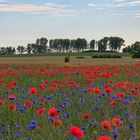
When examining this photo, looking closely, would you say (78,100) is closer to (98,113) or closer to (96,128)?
(98,113)

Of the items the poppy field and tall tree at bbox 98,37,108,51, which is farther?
tall tree at bbox 98,37,108,51

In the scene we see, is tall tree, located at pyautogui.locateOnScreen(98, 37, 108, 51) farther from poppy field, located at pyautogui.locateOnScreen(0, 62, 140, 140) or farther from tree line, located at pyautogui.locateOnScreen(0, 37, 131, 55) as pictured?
poppy field, located at pyautogui.locateOnScreen(0, 62, 140, 140)

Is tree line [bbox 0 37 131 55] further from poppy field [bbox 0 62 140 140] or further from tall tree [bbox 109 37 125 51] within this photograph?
poppy field [bbox 0 62 140 140]

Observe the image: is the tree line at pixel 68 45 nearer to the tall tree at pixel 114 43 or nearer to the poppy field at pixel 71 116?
the tall tree at pixel 114 43

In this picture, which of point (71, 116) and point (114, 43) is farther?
point (114, 43)

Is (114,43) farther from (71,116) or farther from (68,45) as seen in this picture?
(71,116)

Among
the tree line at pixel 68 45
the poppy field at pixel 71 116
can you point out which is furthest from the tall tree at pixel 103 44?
the poppy field at pixel 71 116

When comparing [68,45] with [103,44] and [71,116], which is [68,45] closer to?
[103,44]

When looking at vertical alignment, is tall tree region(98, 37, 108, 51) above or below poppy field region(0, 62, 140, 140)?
below

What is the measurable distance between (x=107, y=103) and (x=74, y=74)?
6.26 m

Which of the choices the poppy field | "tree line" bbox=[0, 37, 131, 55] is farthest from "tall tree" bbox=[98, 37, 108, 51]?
the poppy field

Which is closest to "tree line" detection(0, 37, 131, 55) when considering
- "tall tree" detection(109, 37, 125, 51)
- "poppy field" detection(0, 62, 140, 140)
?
"tall tree" detection(109, 37, 125, 51)

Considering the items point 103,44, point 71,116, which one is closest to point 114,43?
point 103,44

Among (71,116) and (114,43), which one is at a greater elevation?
(71,116)
